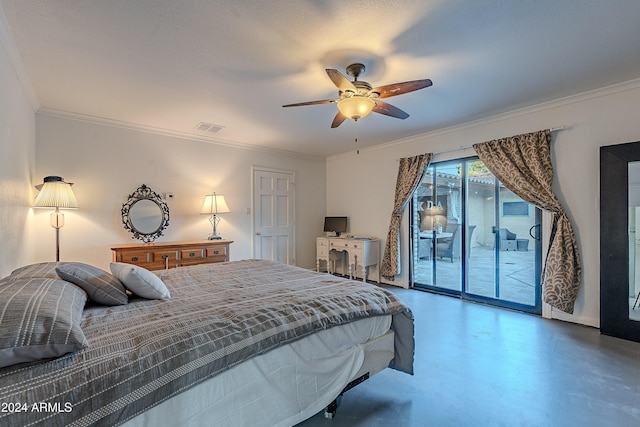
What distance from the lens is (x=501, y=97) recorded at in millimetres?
3188

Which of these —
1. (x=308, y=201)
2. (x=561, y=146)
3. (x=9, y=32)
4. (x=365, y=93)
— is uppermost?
(x=9, y=32)

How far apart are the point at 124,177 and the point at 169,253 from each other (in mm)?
1243

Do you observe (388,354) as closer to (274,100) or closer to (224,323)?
(224,323)

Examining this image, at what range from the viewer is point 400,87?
2.27m

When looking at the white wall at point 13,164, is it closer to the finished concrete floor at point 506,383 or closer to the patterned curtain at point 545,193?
the finished concrete floor at point 506,383

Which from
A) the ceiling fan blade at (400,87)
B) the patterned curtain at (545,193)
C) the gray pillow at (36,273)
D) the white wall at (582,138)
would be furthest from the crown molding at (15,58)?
the patterned curtain at (545,193)

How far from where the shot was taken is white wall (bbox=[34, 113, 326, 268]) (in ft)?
11.4

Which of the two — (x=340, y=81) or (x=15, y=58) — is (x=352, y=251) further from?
(x=15, y=58)

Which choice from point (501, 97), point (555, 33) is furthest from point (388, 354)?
point (501, 97)

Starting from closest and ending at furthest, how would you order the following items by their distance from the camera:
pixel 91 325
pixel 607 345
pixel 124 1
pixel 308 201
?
1. pixel 91 325
2. pixel 124 1
3. pixel 607 345
4. pixel 308 201

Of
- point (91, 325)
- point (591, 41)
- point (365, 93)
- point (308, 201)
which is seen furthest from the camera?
point (308, 201)

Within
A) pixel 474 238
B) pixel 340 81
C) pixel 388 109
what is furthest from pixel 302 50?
pixel 474 238

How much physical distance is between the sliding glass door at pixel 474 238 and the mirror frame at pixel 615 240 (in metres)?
0.64

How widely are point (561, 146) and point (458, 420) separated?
3199 millimetres
